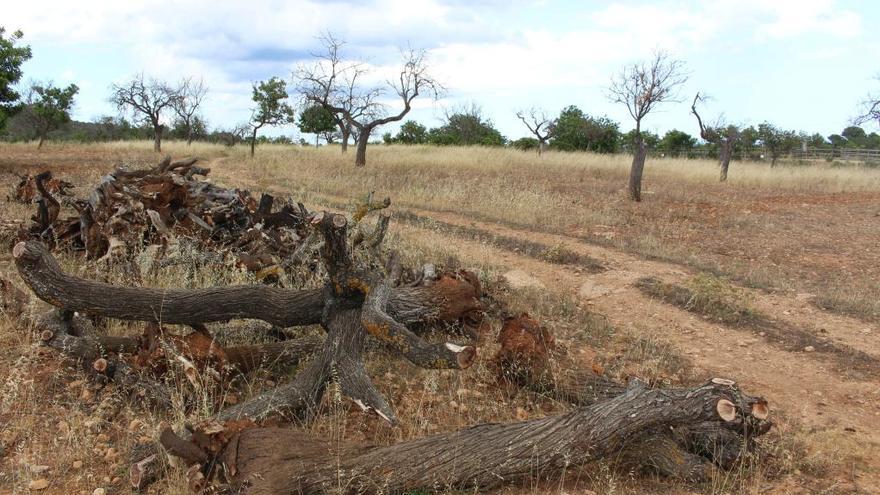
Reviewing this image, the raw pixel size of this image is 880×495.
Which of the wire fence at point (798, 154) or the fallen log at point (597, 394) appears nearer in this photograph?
the fallen log at point (597, 394)

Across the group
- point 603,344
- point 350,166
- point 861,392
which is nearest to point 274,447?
point 603,344

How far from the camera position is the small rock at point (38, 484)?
10.2ft

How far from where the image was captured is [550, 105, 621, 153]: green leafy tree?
39.4 metres

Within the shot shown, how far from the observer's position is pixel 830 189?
20.6m

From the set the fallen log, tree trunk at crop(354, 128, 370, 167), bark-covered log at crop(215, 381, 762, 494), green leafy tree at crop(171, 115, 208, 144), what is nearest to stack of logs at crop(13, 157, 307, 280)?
the fallen log

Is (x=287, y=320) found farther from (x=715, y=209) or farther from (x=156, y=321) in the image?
(x=715, y=209)

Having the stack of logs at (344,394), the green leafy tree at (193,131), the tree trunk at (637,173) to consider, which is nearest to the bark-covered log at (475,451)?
the stack of logs at (344,394)

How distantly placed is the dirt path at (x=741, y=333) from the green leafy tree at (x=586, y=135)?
31497 mm

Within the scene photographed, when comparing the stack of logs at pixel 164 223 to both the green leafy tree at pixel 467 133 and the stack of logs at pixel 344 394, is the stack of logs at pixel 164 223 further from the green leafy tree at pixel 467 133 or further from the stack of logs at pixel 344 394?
the green leafy tree at pixel 467 133

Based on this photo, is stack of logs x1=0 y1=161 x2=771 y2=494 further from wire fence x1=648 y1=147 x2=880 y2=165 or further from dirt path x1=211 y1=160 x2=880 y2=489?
wire fence x1=648 y1=147 x2=880 y2=165

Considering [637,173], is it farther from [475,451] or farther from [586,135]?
[586,135]

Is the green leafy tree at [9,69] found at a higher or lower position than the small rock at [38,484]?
higher

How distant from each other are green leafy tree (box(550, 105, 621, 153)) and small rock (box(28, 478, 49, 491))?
123ft

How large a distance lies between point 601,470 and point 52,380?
3543mm
